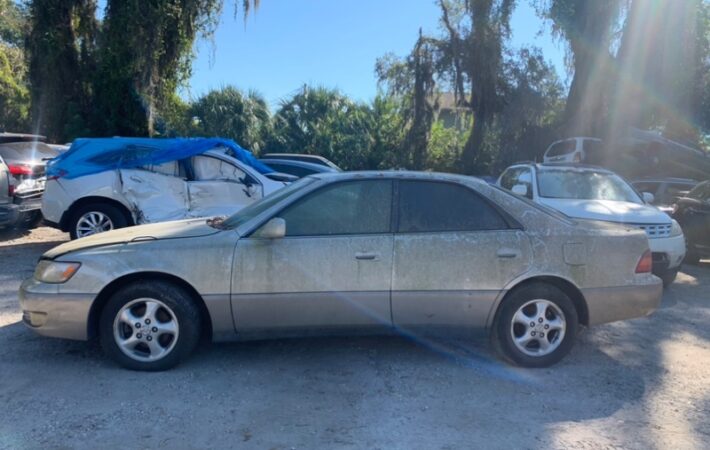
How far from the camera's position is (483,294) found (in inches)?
187

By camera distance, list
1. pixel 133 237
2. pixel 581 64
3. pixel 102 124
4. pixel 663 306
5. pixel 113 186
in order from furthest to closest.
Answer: pixel 581 64 → pixel 102 124 → pixel 113 186 → pixel 663 306 → pixel 133 237

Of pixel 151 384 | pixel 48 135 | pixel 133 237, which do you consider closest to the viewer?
pixel 151 384

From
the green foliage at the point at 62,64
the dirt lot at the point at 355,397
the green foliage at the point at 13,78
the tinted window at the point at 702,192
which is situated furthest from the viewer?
the green foliage at the point at 13,78

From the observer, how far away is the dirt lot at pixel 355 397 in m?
3.71

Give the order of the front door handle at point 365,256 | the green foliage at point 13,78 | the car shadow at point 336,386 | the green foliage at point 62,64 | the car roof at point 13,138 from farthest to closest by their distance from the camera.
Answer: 1. the green foliage at point 13,78
2. the green foliage at point 62,64
3. the car roof at point 13,138
4. the front door handle at point 365,256
5. the car shadow at point 336,386

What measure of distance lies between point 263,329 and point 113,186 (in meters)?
5.42

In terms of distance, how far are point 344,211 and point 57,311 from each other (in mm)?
2303

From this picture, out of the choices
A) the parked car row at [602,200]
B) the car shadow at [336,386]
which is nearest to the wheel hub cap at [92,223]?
the car shadow at [336,386]

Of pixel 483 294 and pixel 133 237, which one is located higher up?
pixel 133 237

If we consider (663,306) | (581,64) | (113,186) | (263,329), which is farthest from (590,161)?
(263,329)

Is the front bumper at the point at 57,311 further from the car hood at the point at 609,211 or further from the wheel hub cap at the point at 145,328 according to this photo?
the car hood at the point at 609,211

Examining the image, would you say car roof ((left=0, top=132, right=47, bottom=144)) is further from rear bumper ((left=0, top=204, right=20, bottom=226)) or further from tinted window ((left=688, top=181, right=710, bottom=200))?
tinted window ((left=688, top=181, right=710, bottom=200))

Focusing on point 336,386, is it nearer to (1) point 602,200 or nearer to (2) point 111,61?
(1) point 602,200

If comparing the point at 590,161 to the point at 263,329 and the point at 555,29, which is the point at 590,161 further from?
the point at 263,329
